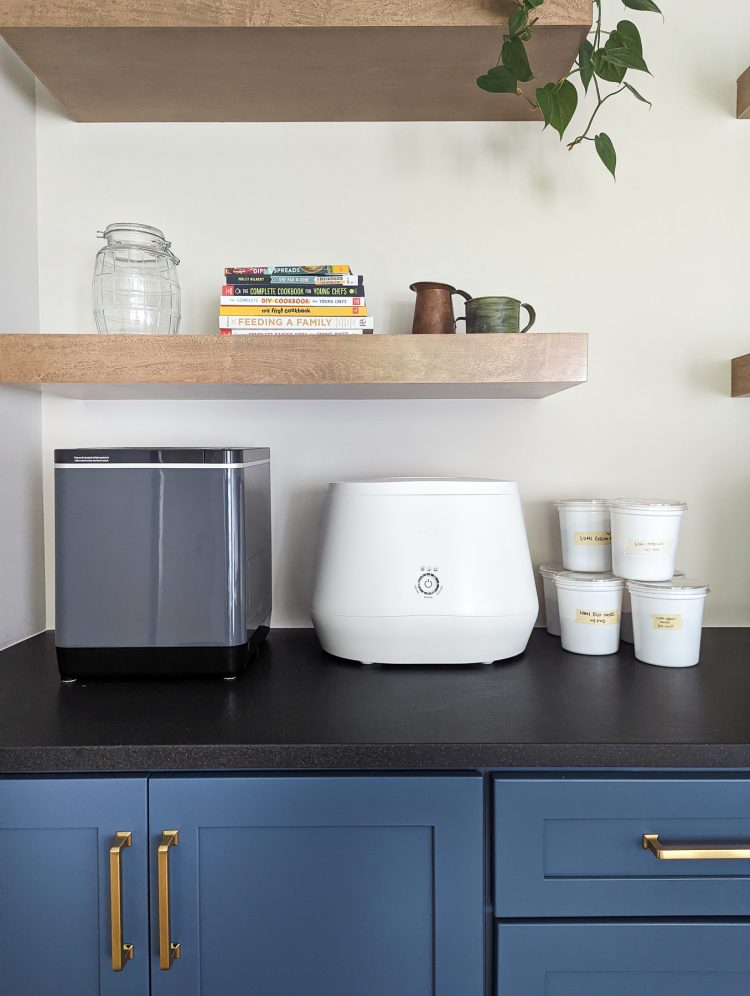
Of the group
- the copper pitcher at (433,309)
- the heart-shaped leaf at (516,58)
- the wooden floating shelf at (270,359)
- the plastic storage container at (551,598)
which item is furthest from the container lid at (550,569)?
the heart-shaped leaf at (516,58)

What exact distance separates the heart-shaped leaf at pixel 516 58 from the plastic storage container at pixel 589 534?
2.39ft

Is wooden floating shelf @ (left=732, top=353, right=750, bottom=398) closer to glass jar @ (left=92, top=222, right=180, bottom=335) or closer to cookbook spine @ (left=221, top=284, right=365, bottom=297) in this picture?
cookbook spine @ (left=221, top=284, right=365, bottom=297)

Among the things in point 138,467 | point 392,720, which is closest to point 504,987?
point 392,720

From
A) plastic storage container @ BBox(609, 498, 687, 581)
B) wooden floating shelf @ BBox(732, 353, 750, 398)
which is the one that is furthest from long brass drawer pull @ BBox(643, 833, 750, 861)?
wooden floating shelf @ BBox(732, 353, 750, 398)

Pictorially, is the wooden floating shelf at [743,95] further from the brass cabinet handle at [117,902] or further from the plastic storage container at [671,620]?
the brass cabinet handle at [117,902]

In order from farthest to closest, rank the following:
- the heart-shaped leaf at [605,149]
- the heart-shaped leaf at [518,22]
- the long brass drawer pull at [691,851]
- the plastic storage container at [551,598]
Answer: the plastic storage container at [551,598] → the heart-shaped leaf at [605,149] → the heart-shaped leaf at [518,22] → the long brass drawer pull at [691,851]

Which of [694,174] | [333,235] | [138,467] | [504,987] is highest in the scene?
[694,174]

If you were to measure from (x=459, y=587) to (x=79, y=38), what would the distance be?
3.55ft

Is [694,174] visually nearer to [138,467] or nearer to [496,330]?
[496,330]

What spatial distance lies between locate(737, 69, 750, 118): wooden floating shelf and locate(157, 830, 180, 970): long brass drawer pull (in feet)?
5.27

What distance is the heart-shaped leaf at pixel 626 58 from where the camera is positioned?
1171 mm

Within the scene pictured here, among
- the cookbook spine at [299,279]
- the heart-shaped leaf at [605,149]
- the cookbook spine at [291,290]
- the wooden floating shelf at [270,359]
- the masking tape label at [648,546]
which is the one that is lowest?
the masking tape label at [648,546]

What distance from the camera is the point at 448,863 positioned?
0.86m

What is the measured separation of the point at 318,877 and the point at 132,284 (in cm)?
102
